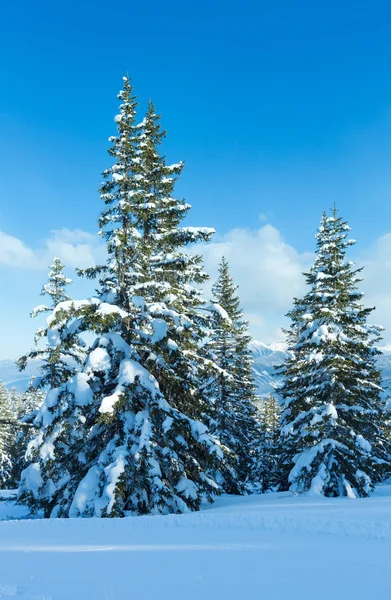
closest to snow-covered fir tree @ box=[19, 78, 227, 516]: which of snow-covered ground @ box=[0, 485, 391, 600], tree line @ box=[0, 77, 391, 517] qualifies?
tree line @ box=[0, 77, 391, 517]

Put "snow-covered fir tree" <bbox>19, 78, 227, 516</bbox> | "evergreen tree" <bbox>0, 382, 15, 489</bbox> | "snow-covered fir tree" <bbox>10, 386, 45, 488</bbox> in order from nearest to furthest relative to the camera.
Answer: "snow-covered fir tree" <bbox>19, 78, 227, 516</bbox>, "snow-covered fir tree" <bbox>10, 386, 45, 488</bbox>, "evergreen tree" <bbox>0, 382, 15, 489</bbox>

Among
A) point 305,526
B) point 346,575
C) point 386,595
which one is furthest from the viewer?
point 305,526

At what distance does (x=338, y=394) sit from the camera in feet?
59.3

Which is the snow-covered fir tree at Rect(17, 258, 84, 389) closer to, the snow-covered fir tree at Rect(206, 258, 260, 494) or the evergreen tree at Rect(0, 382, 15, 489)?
the snow-covered fir tree at Rect(206, 258, 260, 494)

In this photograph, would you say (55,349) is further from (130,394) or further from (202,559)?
(202,559)

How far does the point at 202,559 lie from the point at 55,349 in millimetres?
9438

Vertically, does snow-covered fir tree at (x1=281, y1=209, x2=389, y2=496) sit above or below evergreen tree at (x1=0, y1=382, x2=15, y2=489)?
above

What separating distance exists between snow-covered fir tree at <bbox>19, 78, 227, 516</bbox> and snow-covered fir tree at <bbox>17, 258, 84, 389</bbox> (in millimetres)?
788

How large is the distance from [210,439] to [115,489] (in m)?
3.53

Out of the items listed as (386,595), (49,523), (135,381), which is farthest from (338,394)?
(386,595)

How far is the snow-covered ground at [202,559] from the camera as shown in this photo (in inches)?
180

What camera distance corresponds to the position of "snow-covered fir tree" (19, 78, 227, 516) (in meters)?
12.8

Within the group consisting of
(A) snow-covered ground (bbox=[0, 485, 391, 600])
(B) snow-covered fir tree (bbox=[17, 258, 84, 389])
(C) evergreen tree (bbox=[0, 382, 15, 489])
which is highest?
(B) snow-covered fir tree (bbox=[17, 258, 84, 389])

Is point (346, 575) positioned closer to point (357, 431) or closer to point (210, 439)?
point (210, 439)
